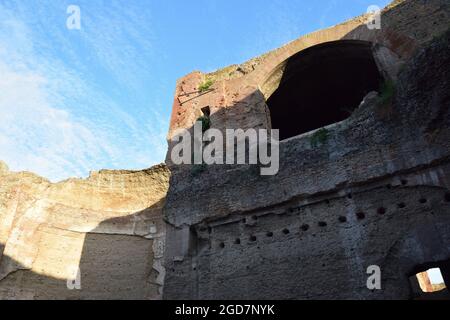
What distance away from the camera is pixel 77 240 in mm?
9102

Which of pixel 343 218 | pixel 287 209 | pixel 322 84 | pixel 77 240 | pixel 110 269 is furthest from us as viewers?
pixel 322 84

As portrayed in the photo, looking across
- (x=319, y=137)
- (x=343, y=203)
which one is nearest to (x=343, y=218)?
(x=343, y=203)

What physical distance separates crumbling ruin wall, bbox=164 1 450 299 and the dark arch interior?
2.79 feet

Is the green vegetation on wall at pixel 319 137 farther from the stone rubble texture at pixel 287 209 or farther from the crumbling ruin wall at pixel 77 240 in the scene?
the crumbling ruin wall at pixel 77 240

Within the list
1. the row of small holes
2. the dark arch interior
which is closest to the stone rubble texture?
the row of small holes

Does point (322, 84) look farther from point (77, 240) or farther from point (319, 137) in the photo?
point (77, 240)

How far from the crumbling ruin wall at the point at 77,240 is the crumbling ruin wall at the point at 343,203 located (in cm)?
257

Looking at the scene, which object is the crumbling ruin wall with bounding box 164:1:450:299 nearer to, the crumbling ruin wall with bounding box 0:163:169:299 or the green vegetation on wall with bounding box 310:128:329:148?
the green vegetation on wall with bounding box 310:128:329:148

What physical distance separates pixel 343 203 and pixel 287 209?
2.74 ft

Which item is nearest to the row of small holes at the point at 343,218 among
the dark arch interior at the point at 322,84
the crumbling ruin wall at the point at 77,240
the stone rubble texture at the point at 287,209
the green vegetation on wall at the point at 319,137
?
the stone rubble texture at the point at 287,209

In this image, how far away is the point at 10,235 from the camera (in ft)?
27.3

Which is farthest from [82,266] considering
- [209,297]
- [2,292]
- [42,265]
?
[209,297]

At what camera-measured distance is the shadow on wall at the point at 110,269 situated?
26.7ft
